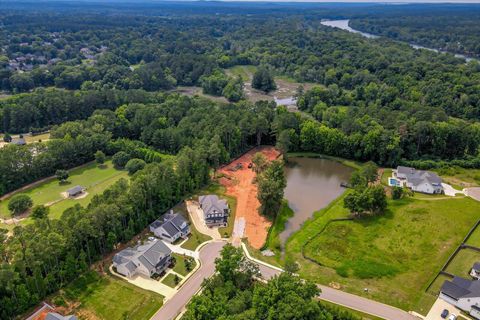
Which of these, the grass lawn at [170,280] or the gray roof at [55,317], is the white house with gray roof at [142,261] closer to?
the grass lawn at [170,280]

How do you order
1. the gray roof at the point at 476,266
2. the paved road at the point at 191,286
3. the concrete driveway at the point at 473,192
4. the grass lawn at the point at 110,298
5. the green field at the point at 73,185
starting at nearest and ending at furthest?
the grass lawn at the point at 110,298 → the paved road at the point at 191,286 → the gray roof at the point at 476,266 → the green field at the point at 73,185 → the concrete driveway at the point at 473,192

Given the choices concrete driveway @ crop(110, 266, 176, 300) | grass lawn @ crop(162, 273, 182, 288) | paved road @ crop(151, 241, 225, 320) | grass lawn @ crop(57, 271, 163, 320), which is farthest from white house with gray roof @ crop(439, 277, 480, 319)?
grass lawn @ crop(57, 271, 163, 320)

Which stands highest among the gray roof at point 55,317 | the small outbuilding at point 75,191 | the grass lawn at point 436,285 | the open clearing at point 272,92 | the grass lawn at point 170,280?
the gray roof at point 55,317

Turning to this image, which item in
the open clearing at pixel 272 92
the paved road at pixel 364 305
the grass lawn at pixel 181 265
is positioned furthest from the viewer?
the open clearing at pixel 272 92

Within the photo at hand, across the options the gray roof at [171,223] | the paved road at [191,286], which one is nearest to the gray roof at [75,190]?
the gray roof at [171,223]

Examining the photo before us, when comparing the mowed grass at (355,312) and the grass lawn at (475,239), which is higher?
the grass lawn at (475,239)

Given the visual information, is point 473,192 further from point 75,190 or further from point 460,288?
point 75,190

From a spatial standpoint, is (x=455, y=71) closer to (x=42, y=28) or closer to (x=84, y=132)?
(x=84, y=132)

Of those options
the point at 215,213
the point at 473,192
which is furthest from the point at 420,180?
the point at 215,213
